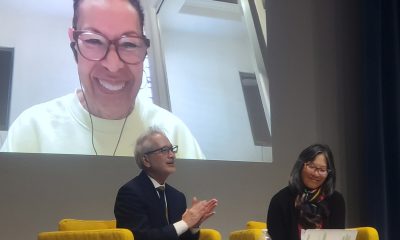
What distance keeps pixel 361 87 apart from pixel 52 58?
2581 millimetres

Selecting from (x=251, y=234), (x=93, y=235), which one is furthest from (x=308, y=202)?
(x=93, y=235)

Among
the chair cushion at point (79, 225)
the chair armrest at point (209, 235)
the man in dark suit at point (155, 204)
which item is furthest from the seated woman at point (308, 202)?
the chair cushion at point (79, 225)

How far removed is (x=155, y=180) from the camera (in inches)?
103

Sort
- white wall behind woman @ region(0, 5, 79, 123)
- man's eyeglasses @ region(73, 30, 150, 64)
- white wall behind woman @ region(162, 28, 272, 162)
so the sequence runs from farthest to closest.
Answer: white wall behind woman @ region(162, 28, 272, 162) → man's eyeglasses @ region(73, 30, 150, 64) → white wall behind woman @ region(0, 5, 79, 123)

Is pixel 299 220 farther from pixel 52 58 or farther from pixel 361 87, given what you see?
pixel 361 87

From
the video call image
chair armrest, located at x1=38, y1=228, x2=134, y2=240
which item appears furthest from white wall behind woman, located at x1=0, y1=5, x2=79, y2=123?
chair armrest, located at x1=38, y1=228, x2=134, y2=240

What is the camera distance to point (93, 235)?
7.64ft

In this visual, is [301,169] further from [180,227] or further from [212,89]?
[212,89]

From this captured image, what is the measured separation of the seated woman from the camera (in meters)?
2.68

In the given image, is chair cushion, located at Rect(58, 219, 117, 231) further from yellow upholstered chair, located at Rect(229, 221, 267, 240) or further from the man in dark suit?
yellow upholstered chair, located at Rect(229, 221, 267, 240)

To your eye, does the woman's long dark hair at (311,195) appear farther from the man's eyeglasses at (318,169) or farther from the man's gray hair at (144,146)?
the man's gray hair at (144,146)

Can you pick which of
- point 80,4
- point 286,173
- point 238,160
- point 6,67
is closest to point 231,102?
point 238,160

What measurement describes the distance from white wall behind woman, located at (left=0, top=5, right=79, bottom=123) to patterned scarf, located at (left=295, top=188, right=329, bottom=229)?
1.53 metres

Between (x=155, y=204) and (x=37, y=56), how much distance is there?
1.32 m
